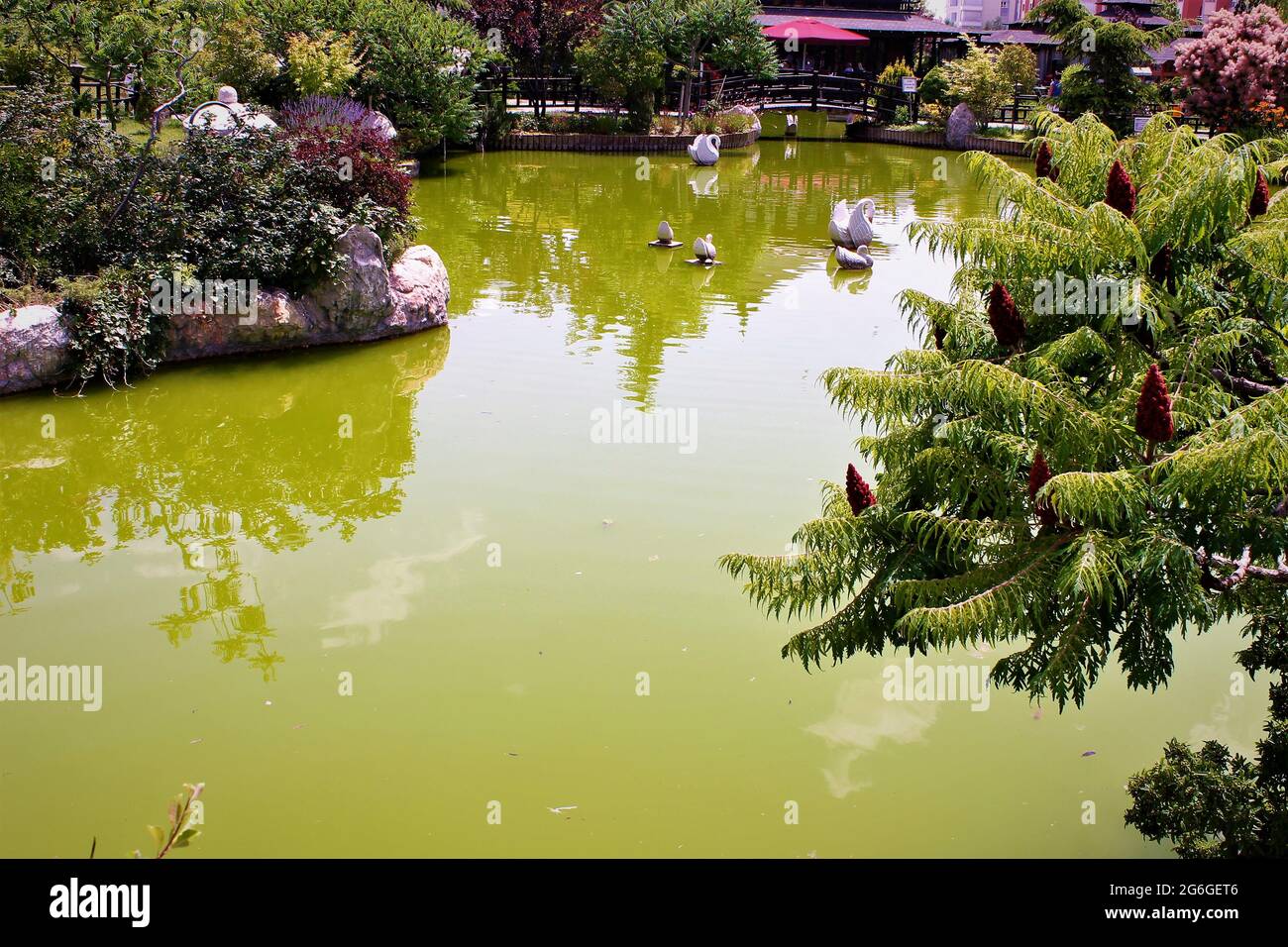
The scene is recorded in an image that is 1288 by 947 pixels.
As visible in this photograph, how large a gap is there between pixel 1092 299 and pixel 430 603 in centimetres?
421

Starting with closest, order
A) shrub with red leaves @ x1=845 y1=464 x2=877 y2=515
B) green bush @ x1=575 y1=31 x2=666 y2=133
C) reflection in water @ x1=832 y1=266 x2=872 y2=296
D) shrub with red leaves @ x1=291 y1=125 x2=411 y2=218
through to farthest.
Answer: shrub with red leaves @ x1=845 y1=464 x2=877 y2=515, shrub with red leaves @ x1=291 y1=125 x2=411 y2=218, reflection in water @ x1=832 y1=266 x2=872 y2=296, green bush @ x1=575 y1=31 x2=666 y2=133

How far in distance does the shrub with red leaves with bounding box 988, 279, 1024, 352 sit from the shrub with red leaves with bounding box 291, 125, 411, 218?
30.8ft

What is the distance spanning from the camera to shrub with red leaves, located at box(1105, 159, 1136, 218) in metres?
3.81

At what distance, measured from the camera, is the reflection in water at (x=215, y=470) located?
7.27 meters

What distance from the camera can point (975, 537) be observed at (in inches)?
145

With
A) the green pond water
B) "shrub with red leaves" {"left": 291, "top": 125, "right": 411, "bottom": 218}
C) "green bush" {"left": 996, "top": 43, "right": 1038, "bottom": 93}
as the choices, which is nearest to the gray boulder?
"green bush" {"left": 996, "top": 43, "right": 1038, "bottom": 93}

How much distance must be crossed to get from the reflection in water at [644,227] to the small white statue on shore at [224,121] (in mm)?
2782

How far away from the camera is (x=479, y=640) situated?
652cm

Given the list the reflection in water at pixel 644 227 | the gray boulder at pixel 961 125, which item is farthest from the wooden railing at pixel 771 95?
the reflection in water at pixel 644 227

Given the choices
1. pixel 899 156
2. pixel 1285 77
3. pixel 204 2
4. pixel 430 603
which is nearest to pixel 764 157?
pixel 899 156

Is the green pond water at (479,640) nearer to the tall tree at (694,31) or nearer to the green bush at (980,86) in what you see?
the tall tree at (694,31)

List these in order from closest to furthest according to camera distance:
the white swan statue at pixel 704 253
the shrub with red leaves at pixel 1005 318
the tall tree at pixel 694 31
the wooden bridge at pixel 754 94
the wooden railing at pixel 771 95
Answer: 1. the shrub with red leaves at pixel 1005 318
2. the white swan statue at pixel 704 253
3. the tall tree at pixel 694 31
4. the wooden railing at pixel 771 95
5. the wooden bridge at pixel 754 94

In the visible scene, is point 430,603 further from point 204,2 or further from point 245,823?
point 204,2

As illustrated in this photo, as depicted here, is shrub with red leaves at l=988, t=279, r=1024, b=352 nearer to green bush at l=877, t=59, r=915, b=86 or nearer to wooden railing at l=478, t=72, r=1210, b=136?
wooden railing at l=478, t=72, r=1210, b=136
